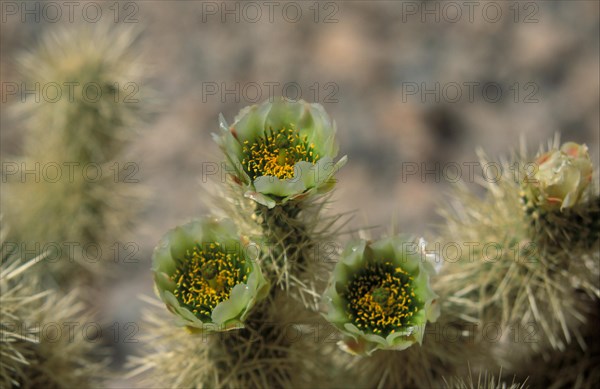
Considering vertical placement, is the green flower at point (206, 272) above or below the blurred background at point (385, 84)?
above

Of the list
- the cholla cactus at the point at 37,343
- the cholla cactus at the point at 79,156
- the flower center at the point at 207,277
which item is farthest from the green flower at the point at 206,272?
the cholla cactus at the point at 79,156

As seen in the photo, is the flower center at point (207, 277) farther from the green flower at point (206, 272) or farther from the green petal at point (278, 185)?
the green petal at point (278, 185)

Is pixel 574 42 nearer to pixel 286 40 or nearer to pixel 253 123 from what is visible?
pixel 286 40

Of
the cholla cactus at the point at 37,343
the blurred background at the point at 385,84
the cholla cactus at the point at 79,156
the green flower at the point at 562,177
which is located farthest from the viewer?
the blurred background at the point at 385,84

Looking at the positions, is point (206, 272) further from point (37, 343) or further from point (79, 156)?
point (79, 156)

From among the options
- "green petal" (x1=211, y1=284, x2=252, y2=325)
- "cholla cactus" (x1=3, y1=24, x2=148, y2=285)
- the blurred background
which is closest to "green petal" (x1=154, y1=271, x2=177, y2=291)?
"green petal" (x1=211, y1=284, x2=252, y2=325)

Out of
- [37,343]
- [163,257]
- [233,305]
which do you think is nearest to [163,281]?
[163,257]
